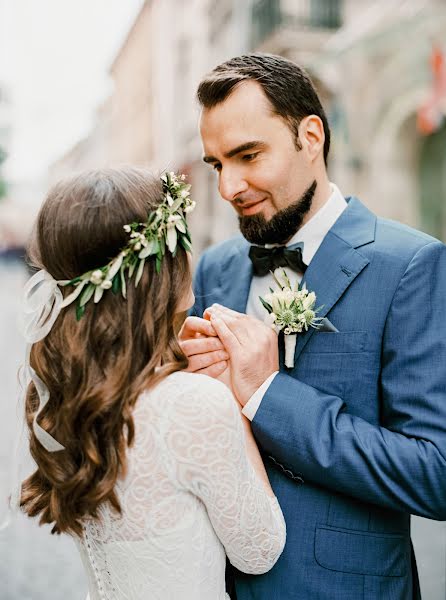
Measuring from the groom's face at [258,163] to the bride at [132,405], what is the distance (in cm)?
53

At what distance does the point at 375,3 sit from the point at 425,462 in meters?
11.3

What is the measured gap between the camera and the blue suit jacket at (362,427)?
5.08ft

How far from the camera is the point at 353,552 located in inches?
64.6

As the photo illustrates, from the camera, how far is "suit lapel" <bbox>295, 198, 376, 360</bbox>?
1.75 meters

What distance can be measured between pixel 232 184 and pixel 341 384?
28.8 inches

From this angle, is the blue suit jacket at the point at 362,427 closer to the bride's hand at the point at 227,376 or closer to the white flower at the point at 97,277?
the bride's hand at the point at 227,376

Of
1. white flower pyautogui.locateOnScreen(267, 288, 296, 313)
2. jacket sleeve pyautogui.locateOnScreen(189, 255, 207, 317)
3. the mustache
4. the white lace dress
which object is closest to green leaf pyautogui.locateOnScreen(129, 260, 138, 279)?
the white lace dress

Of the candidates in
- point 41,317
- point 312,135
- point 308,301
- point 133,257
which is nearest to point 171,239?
point 133,257

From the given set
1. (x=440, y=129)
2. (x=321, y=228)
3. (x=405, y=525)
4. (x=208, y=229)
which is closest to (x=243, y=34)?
(x=440, y=129)

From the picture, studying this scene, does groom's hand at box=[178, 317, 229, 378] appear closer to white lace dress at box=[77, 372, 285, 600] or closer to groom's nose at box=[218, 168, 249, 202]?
white lace dress at box=[77, 372, 285, 600]

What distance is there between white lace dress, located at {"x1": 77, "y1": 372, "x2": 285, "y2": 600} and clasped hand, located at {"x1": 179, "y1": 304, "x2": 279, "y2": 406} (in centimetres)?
24

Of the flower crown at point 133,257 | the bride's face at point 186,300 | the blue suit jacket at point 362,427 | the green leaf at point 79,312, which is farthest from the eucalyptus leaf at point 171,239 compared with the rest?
the blue suit jacket at point 362,427

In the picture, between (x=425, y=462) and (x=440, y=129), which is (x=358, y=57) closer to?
(x=440, y=129)

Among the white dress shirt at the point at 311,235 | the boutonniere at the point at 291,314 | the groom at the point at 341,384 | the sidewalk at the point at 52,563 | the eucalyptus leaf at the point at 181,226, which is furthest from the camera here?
the sidewalk at the point at 52,563
